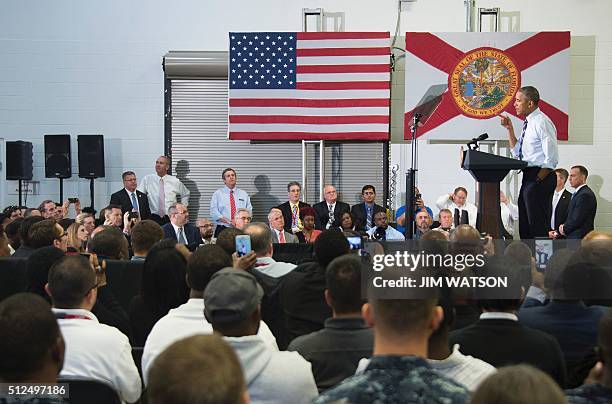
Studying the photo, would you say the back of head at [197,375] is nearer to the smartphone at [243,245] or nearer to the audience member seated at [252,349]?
the audience member seated at [252,349]

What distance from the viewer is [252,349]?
240 centimetres

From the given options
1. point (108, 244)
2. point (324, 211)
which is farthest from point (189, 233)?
point (108, 244)

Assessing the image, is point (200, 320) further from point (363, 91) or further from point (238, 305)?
point (363, 91)

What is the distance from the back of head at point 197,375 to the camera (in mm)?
1305

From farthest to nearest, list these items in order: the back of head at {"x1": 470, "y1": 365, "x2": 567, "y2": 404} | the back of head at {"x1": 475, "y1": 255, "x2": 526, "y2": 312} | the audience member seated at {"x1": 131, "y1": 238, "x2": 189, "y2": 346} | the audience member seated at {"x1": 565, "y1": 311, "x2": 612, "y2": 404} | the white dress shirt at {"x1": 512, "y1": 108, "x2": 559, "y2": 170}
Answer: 1. the white dress shirt at {"x1": 512, "y1": 108, "x2": 559, "y2": 170}
2. the audience member seated at {"x1": 131, "y1": 238, "x2": 189, "y2": 346}
3. the back of head at {"x1": 475, "y1": 255, "x2": 526, "y2": 312}
4. the audience member seated at {"x1": 565, "y1": 311, "x2": 612, "y2": 404}
5. the back of head at {"x1": 470, "y1": 365, "x2": 567, "y2": 404}

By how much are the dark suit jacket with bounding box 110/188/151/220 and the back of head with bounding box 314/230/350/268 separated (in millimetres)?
7409

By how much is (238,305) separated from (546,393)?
1.35 metres

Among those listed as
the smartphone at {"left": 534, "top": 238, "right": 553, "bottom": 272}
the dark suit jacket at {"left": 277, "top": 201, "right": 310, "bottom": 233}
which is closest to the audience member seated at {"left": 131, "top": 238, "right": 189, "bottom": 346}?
the smartphone at {"left": 534, "top": 238, "right": 553, "bottom": 272}

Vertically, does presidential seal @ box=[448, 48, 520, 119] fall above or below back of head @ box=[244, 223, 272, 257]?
above

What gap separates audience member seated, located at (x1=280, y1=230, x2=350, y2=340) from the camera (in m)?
3.84

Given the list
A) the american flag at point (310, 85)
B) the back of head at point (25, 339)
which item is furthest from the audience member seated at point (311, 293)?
the american flag at point (310, 85)

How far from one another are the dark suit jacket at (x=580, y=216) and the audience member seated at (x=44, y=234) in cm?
662

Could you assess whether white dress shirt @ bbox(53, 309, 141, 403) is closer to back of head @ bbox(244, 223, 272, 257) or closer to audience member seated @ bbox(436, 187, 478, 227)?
back of head @ bbox(244, 223, 272, 257)

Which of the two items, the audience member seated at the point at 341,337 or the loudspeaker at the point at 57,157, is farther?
the loudspeaker at the point at 57,157
